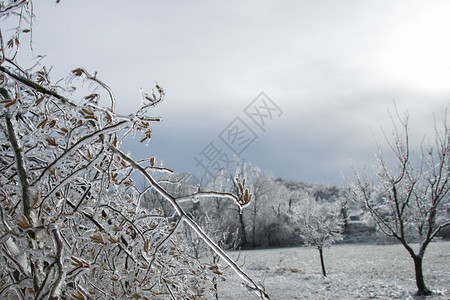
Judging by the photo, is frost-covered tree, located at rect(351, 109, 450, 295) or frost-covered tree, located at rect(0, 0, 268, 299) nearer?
frost-covered tree, located at rect(0, 0, 268, 299)

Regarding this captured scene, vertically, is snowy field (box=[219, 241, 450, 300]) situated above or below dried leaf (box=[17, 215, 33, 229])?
below

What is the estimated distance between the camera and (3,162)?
1792mm

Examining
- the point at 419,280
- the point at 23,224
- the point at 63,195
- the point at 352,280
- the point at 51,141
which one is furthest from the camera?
the point at 352,280

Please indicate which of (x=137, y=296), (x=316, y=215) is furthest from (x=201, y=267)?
(x=316, y=215)

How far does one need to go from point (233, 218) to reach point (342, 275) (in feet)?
71.0

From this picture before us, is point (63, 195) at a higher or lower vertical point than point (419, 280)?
higher

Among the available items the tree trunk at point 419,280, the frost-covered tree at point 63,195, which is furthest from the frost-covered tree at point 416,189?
the frost-covered tree at point 63,195

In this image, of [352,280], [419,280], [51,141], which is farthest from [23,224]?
[352,280]

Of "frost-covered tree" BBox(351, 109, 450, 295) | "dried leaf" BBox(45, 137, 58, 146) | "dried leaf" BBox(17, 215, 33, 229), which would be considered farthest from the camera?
"frost-covered tree" BBox(351, 109, 450, 295)

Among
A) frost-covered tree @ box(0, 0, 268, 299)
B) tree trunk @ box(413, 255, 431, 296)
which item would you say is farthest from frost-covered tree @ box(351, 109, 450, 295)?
frost-covered tree @ box(0, 0, 268, 299)

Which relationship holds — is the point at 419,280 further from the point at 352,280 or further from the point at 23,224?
the point at 23,224

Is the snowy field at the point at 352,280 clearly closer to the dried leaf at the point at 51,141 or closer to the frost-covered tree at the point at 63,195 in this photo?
the frost-covered tree at the point at 63,195

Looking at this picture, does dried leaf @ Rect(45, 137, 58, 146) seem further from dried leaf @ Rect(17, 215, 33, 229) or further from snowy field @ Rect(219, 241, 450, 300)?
snowy field @ Rect(219, 241, 450, 300)

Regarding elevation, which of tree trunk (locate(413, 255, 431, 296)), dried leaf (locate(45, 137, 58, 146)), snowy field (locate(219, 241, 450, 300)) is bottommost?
snowy field (locate(219, 241, 450, 300))
